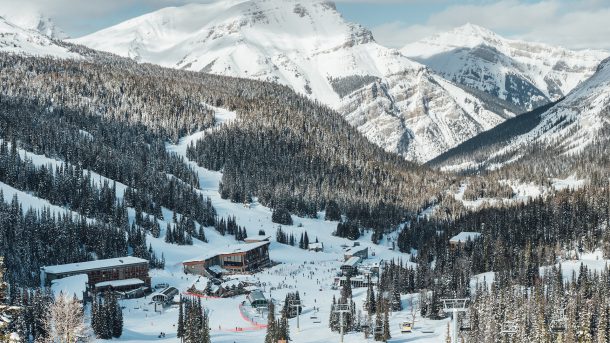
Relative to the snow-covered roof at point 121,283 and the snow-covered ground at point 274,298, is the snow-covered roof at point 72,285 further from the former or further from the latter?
the snow-covered ground at point 274,298

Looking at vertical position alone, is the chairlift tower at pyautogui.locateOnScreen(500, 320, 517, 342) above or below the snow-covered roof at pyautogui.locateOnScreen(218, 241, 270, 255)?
below

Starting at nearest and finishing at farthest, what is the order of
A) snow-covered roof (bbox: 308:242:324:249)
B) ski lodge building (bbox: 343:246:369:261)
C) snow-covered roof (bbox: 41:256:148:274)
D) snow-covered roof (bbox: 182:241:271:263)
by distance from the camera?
1. snow-covered roof (bbox: 41:256:148:274)
2. snow-covered roof (bbox: 182:241:271:263)
3. ski lodge building (bbox: 343:246:369:261)
4. snow-covered roof (bbox: 308:242:324:249)

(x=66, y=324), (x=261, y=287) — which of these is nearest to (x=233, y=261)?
(x=261, y=287)

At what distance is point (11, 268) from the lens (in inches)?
5157

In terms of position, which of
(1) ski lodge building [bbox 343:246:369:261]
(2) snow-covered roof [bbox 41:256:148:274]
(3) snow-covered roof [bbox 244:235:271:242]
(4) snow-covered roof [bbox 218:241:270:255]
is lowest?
(2) snow-covered roof [bbox 41:256:148:274]

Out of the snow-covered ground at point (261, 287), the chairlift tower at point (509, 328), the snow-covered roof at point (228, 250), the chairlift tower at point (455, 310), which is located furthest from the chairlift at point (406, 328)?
the snow-covered roof at point (228, 250)

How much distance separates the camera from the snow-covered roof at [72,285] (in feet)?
388

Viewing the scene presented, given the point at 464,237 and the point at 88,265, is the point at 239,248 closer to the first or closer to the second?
the point at 88,265

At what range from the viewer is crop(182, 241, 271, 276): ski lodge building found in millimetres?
154625

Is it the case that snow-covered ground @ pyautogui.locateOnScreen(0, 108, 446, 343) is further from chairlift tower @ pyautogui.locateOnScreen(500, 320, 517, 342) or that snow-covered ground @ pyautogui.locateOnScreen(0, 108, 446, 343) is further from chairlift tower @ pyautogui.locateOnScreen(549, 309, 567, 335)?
chairlift tower @ pyautogui.locateOnScreen(549, 309, 567, 335)

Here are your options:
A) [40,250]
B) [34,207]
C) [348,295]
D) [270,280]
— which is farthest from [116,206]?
[348,295]

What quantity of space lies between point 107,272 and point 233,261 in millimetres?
35529

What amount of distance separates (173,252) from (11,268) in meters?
42.7

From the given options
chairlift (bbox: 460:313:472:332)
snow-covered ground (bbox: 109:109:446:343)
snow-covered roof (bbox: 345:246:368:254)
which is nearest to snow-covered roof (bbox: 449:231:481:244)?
snow-covered ground (bbox: 109:109:446:343)
